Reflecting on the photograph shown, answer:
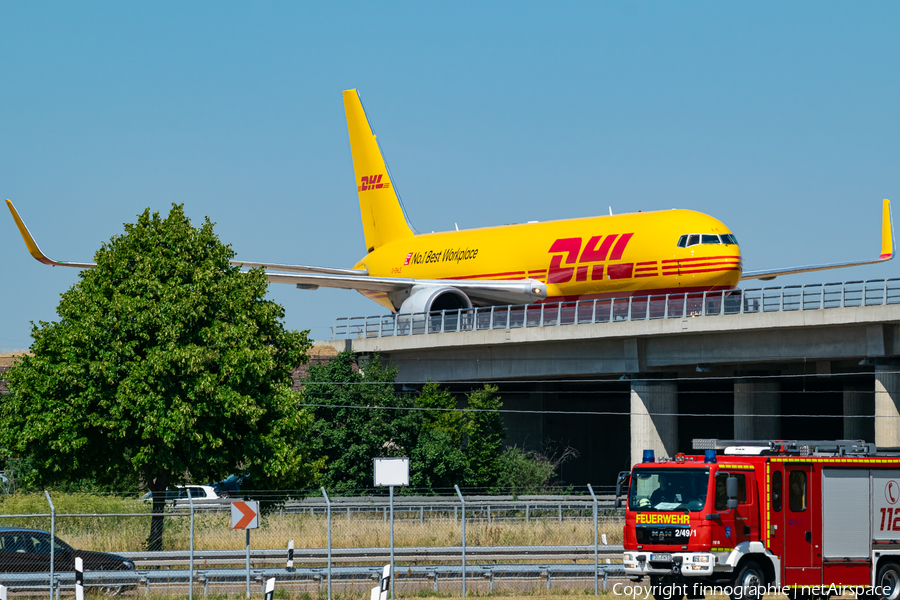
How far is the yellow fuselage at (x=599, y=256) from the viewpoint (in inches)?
1896

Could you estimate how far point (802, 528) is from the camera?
18828 mm

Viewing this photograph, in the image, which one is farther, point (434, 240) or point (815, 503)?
point (434, 240)

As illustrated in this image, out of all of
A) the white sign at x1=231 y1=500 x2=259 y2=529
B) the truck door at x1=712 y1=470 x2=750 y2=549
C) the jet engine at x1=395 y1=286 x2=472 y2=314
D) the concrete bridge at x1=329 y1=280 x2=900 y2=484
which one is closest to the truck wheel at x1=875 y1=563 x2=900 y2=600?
the truck door at x1=712 y1=470 x2=750 y2=549

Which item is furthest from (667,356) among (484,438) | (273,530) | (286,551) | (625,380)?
(286,551)

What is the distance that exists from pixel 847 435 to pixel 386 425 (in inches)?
727

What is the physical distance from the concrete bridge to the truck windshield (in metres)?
23.4

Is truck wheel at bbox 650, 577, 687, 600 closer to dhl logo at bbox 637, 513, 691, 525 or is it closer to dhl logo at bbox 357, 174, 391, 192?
dhl logo at bbox 637, 513, 691, 525

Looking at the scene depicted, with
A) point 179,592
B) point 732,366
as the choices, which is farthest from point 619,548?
point 732,366

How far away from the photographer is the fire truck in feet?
60.2

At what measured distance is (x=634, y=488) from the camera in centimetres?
1959

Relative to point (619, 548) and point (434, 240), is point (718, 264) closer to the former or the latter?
point (434, 240)

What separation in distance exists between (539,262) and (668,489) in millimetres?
35497

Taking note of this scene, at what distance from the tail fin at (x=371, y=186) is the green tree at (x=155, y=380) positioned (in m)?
38.3

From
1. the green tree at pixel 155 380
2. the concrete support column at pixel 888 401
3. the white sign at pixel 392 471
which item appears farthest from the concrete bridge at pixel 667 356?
the white sign at pixel 392 471
